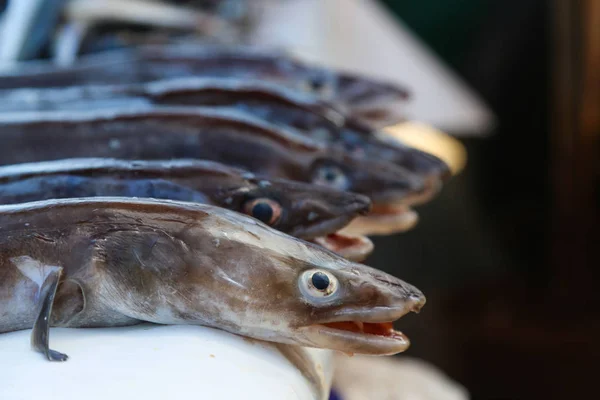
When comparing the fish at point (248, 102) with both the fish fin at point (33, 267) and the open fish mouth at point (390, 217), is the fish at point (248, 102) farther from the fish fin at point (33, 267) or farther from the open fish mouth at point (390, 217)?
the fish fin at point (33, 267)

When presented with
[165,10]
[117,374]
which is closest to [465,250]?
[165,10]

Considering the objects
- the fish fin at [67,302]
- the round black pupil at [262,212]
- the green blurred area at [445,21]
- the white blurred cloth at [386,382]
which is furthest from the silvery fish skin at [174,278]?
the green blurred area at [445,21]

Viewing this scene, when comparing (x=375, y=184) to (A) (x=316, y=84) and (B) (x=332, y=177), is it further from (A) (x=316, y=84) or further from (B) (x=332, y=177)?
(A) (x=316, y=84)

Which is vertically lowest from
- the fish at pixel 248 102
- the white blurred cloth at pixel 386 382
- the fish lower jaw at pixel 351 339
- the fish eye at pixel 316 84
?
the white blurred cloth at pixel 386 382

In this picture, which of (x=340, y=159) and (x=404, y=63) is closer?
(x=340, y=159)

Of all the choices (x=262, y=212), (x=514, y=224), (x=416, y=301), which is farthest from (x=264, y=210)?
(x=514, y=224)

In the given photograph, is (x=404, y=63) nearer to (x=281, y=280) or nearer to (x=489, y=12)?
(x=489, y=12)
